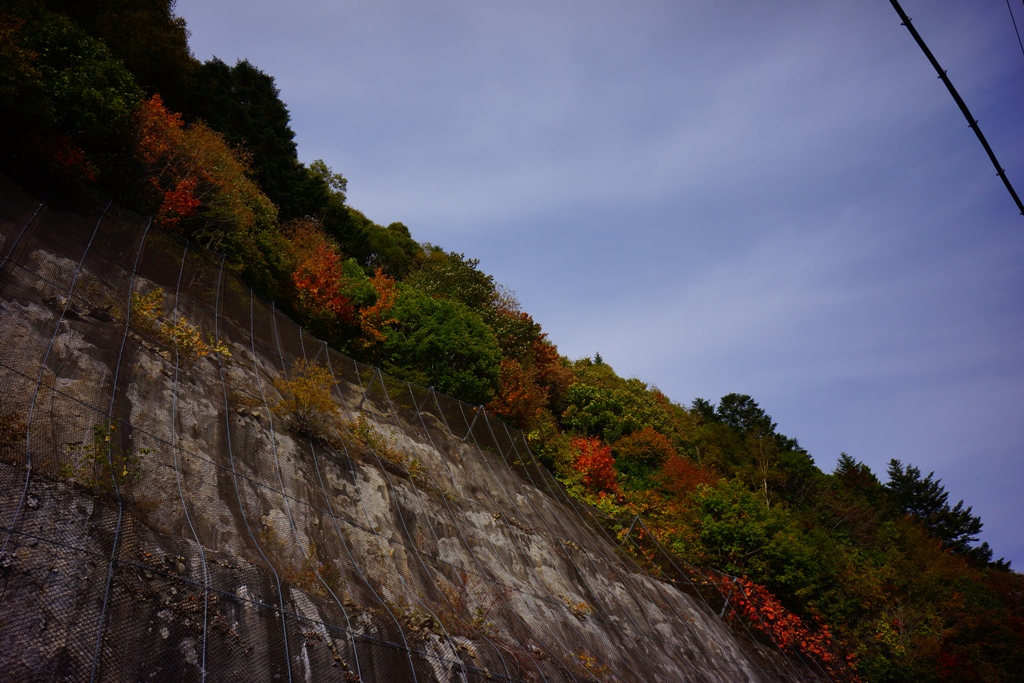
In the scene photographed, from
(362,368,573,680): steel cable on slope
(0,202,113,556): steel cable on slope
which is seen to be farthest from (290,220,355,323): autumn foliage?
(0,202,113,556): steel cable on slope

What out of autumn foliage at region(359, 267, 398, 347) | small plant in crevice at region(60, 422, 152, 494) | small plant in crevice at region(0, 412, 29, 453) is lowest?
small plant in crevice at region(60, 422, 152, 494)

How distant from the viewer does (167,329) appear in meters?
12.0

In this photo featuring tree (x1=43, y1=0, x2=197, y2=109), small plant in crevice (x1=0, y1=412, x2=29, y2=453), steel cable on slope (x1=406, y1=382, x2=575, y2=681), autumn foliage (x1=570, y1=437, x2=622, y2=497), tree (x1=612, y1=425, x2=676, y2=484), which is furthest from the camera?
tree (x1=612, y1=425, x2=676, y2=484)

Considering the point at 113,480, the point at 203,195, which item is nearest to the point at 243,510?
the point at 113,480

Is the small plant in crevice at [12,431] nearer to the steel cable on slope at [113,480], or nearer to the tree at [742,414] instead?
the steel cable on slope at [113,480]

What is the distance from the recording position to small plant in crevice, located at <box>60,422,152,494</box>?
731cm

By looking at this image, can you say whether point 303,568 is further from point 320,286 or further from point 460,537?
point 320,286

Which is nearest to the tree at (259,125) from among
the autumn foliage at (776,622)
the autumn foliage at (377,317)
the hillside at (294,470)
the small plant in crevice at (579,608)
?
the hillside at (294,470)

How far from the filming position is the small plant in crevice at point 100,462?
24.0 feet

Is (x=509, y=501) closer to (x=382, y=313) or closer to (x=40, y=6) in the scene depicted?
(x=382, y=313)

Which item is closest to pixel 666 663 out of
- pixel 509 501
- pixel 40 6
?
pixel 509 501

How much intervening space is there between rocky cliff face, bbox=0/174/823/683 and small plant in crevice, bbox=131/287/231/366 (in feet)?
0.18

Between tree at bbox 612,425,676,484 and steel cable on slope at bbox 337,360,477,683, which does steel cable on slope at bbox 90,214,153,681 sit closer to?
steel cable on slope at bbox 337,360,477,683

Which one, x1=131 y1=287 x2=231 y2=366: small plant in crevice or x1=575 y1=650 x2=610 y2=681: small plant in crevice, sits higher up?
x1=131 y1=287 x2=231 y2=366: small plant in crevice
